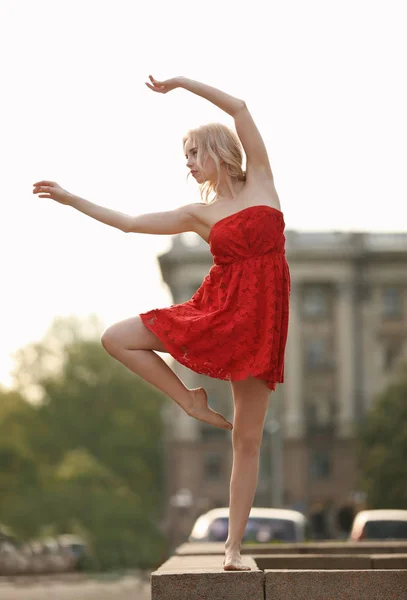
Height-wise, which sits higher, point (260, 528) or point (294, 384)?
point (260, 528)

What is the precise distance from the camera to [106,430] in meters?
102

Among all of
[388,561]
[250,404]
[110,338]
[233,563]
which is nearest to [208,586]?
[233,563]

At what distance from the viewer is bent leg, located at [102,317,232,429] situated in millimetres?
7613

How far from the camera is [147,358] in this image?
25.1 ft

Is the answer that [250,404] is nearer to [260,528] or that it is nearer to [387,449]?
[260,528]

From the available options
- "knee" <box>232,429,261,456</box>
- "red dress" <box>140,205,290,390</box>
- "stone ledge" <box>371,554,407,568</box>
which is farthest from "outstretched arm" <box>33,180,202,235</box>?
"stone ledge" <box>371,554,407,568</box>

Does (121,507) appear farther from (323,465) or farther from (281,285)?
(281,285)

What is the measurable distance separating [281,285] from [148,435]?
314ft

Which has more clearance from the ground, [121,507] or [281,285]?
[281,285]

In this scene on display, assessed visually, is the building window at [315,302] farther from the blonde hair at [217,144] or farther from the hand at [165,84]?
the hand at [165,84]

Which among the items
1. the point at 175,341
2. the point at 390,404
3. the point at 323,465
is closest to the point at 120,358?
the point at 175,341

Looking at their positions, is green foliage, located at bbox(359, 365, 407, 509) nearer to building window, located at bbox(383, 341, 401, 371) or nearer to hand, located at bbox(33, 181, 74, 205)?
building window, located at bbox(383, 341, 401, 371)

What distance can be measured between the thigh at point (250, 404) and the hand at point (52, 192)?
4.00 ft

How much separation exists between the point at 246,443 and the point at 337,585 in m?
0.86
